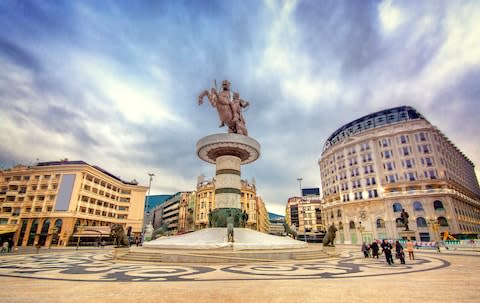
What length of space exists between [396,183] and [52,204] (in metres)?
77.4

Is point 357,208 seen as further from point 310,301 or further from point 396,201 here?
point 310,301

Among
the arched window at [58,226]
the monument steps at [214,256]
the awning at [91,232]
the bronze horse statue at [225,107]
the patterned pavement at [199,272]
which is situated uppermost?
the bronze horse statue at [225,107]

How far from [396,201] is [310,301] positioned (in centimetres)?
6171

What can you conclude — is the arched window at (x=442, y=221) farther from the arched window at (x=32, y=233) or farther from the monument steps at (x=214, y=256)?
the arched window at (x=32, y=233)

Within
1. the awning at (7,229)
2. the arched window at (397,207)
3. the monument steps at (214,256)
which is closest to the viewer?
the monument steps at (214,256)

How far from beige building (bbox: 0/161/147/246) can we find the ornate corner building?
5953 cm

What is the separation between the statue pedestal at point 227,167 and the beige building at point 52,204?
3974 cm

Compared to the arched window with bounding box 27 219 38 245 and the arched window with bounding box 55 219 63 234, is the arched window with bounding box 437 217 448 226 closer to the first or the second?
the arched window with bounding box 55 219 63 234

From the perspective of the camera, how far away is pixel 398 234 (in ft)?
177

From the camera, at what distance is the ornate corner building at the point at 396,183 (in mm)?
53344

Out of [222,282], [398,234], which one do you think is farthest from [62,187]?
[398,234]

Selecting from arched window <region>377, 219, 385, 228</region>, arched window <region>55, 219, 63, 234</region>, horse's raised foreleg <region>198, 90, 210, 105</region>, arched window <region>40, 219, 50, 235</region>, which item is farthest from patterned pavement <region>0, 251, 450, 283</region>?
arched window <region>377, 219, 385, 228</region>

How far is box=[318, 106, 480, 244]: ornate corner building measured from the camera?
175ft

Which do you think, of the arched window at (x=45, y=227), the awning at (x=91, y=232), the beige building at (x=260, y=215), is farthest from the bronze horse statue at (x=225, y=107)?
the beige building at (x=260, y=215)
